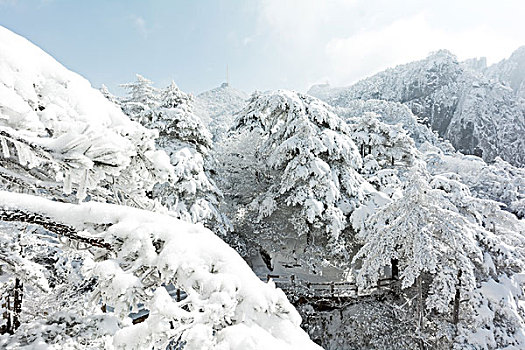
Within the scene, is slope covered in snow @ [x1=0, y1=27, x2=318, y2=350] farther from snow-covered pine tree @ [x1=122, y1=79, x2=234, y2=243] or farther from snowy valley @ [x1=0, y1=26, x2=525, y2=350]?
snow-covered pine tree @ [x1=122, y1=79, x2=234, y2=243]

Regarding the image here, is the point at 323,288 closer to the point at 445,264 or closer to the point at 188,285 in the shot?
the point at 445,264

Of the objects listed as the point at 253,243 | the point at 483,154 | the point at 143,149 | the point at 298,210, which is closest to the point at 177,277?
the point at 143,149

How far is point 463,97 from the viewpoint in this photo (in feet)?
168

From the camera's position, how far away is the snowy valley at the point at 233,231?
1.67 m

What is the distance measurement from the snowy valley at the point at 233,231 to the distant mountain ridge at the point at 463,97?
2623 cm

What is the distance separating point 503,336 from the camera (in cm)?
841

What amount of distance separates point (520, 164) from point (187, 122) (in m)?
46.9

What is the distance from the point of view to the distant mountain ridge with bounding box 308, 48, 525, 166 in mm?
44531

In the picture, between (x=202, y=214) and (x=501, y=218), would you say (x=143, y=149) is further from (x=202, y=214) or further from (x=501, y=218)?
(x=501, y=218)

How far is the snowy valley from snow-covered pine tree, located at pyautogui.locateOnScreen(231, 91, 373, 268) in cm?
7

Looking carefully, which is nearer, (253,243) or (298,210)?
(298,210)

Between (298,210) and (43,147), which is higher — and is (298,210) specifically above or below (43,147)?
below

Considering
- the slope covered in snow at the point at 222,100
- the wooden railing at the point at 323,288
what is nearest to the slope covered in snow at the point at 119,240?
the wooden railing at the point at 323,288

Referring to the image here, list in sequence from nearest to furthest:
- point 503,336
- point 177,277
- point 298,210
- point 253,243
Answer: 1. point 177,277
2. point 503,336
3. point 298,210
4. point 253,243
